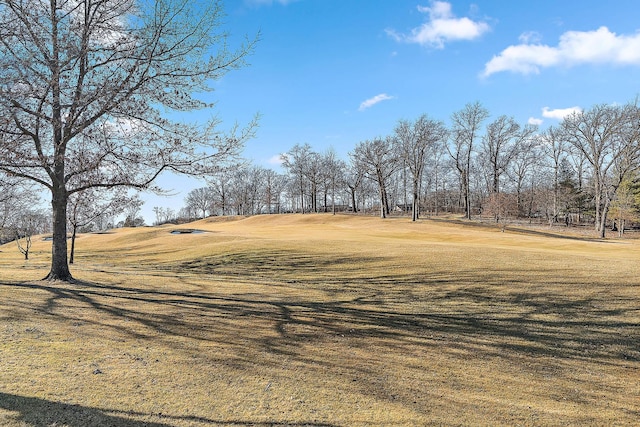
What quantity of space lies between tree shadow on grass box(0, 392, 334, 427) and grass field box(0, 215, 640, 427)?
2 centimetres

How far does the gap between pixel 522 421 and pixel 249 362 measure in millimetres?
3404

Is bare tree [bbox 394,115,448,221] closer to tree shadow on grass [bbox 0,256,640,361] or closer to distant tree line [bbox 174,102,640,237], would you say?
distant tree line [bbox 174,102,640,237]

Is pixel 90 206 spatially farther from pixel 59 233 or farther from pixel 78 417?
pixel 78 417

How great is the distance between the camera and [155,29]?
928 cm

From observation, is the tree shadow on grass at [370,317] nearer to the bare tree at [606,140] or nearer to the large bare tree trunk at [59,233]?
the large bare tree trunk at [59,233]

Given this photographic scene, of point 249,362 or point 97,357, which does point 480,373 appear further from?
point 97,357

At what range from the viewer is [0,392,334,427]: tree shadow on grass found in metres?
3.50

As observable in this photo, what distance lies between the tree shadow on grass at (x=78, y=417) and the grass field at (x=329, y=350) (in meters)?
0.02

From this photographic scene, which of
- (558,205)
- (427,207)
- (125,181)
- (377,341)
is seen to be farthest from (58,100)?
(427,207)

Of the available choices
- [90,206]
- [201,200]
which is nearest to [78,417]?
[90,206]

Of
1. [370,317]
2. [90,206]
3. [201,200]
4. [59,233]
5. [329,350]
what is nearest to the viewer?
[329,350]

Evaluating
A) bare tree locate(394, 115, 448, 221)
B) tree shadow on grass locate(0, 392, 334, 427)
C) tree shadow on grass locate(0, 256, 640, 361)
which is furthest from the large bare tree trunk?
bare tree locate(394, 115, 448, 221)

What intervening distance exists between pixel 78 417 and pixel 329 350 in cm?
348

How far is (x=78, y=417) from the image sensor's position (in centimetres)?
359
